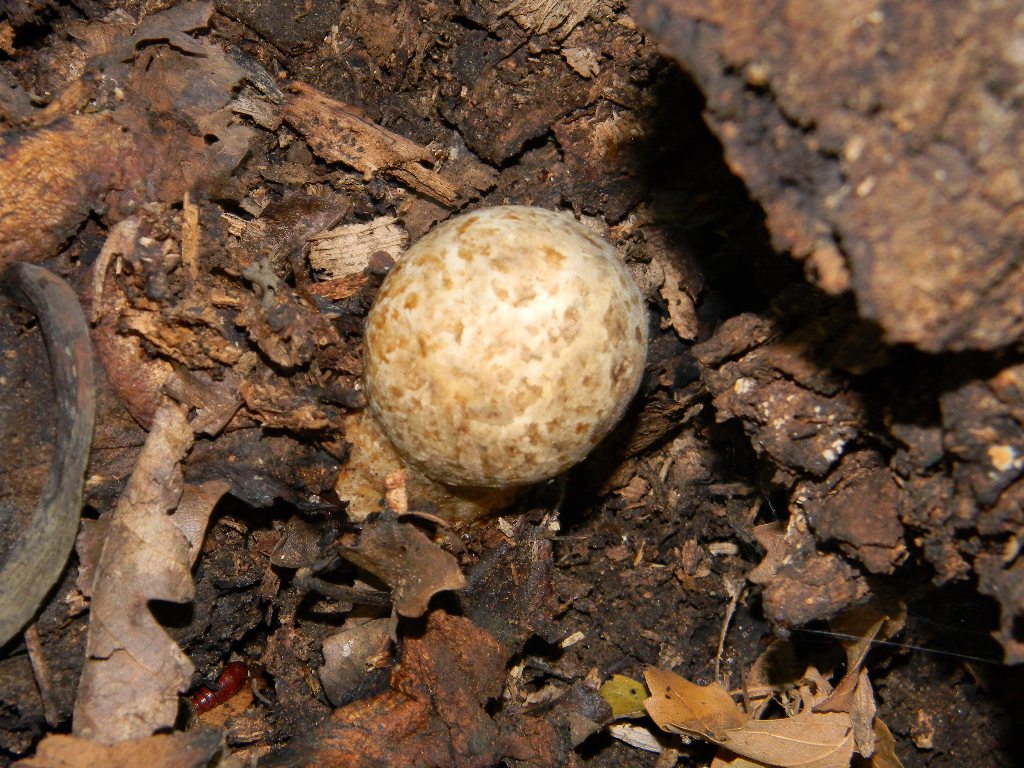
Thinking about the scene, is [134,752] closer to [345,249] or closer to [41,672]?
[41,672]

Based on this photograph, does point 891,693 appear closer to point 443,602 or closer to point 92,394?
point 443,602

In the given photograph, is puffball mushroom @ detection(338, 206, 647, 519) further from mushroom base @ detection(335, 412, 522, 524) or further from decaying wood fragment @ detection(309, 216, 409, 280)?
decaying wood fragment @ detection(309, 216, 409, 280)

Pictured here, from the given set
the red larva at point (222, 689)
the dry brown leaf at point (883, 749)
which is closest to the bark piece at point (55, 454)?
the red larva at point (222, 689)

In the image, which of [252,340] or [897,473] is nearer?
[897,473]

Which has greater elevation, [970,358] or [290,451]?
[970,358]

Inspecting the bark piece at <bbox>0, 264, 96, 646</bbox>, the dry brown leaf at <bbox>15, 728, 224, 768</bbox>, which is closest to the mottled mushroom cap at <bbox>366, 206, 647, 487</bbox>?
the bark piece at <bbox>0, 264, 96, 646</bbox>

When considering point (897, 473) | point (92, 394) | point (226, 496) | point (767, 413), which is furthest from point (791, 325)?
point (92, 394)

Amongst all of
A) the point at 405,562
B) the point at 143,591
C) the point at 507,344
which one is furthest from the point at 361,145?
the point at 143,591
